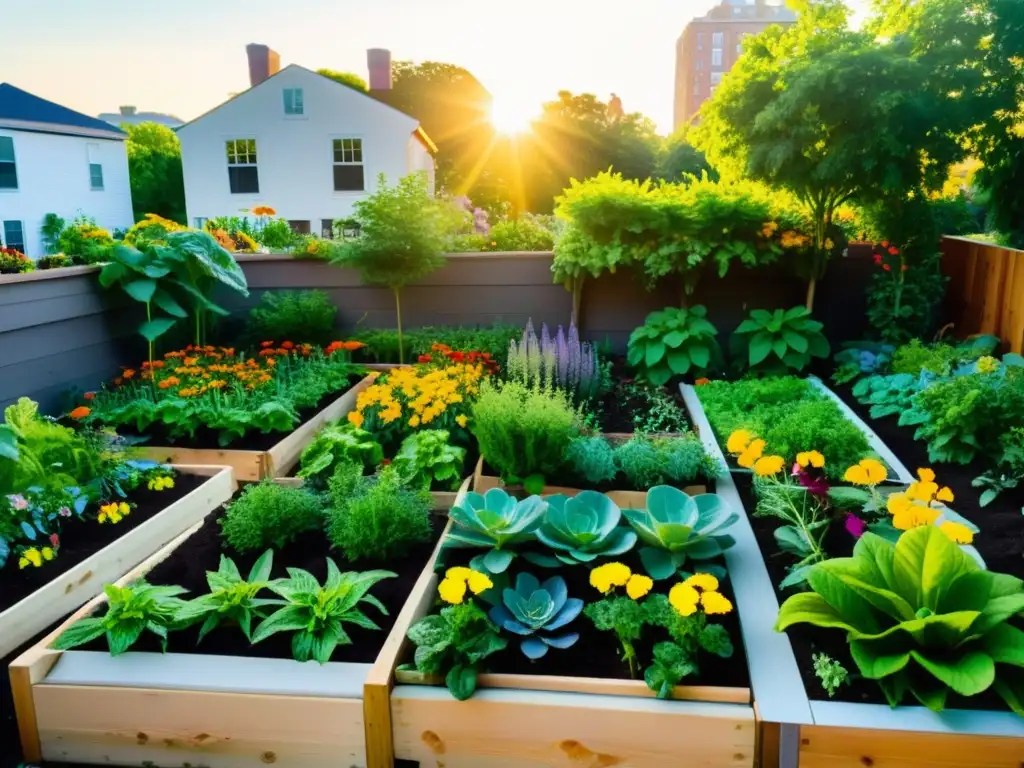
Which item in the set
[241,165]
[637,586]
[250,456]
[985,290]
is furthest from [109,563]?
[241,165]

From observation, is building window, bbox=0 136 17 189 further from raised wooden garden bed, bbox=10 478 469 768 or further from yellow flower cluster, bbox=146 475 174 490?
raised wooden garden bed, bbox=10 478 469 768

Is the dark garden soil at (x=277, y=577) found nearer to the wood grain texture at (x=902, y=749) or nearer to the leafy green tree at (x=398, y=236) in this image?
the wood grain texture at (x=902, y=749)

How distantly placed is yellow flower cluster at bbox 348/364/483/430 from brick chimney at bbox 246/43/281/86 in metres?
19.5

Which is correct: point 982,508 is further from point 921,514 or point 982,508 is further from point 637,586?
point 637,586

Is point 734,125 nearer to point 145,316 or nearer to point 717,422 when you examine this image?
point 717,422

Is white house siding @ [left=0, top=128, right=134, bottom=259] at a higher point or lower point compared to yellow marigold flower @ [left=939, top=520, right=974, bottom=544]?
higher

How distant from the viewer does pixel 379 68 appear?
22.4 metres

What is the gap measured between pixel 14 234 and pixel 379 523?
20637mm

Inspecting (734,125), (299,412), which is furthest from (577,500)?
(734,125)

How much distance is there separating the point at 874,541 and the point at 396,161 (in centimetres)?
1784

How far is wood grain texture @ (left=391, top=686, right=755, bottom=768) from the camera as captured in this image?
2.00 m

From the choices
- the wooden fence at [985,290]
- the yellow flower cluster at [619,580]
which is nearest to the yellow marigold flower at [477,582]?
the yellow flower cluster at [619,580]

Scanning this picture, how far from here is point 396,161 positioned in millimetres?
18672

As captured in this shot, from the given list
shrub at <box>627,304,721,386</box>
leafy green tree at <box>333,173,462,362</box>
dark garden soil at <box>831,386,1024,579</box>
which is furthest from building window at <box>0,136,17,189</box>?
dark garden soil at <box>831,386,1024,579</box>
